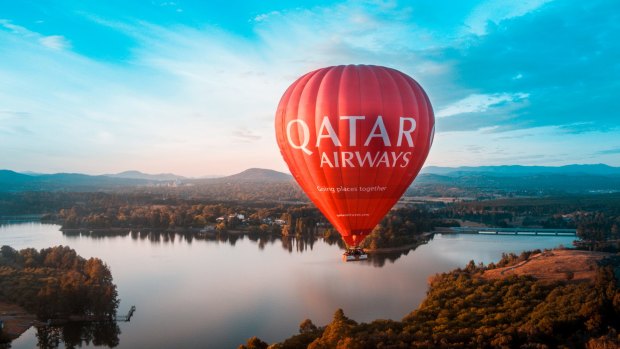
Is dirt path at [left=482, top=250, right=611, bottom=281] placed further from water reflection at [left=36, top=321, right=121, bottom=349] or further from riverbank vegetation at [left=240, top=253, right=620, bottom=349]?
water reflection at [left=36, top=321, right=121, bottom=349]

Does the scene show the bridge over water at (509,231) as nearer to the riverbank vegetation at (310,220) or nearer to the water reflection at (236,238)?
the riverbank vegetation at (310,220)

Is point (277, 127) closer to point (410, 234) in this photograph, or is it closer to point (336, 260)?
point (336, 260)

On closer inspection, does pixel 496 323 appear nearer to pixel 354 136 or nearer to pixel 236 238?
pixel 354 136

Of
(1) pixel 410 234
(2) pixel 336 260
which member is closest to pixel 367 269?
(2) pixel 336 260

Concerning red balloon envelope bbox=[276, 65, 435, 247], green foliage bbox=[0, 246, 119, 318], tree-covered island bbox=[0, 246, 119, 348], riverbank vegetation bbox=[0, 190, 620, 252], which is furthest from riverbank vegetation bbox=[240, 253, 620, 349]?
riverbank vegetation bbox=[0, 190, 620, 252]

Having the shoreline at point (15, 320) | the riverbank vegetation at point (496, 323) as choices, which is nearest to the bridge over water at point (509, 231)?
the riverbank vegetation at point (496, 323)

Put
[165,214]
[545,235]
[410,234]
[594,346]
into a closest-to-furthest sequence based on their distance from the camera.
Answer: [594,346] < [410,234] < [545,235] < [165,214]
